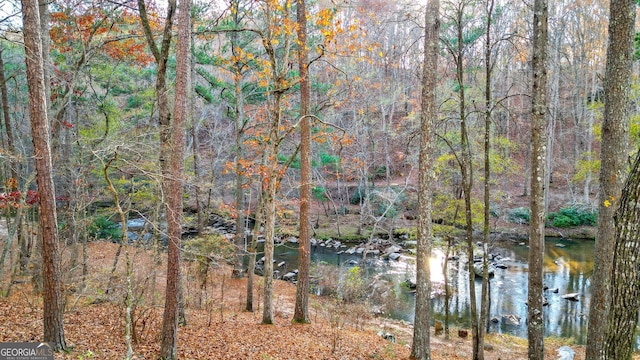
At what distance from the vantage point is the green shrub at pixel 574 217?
77.7ft

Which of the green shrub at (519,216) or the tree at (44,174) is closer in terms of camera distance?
the tree at (44,174)

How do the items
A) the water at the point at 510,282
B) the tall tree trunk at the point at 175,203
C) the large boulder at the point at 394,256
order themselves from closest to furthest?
the tall tree trunk at the point at 175,203 → the water at the point at 510,282 → the large boulder at the point at 394,256

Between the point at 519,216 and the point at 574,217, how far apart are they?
→ 10.1 ft

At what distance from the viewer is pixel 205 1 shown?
1295cm

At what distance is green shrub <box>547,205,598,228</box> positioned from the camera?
23.7 meters

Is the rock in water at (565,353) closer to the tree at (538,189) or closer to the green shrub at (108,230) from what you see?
the tree at (538,189)

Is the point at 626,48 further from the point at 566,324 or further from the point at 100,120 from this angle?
the point at 100,120

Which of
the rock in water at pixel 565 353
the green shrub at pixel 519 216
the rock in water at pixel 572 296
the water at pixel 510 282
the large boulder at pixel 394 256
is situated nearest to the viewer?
the rock in water at pixel 565 353

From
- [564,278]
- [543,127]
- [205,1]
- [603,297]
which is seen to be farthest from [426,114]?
[564,278]

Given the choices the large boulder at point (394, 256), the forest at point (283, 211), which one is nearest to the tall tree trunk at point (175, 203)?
the forest at point (283, 211)

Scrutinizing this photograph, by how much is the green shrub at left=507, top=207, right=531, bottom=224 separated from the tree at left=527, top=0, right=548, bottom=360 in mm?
19041

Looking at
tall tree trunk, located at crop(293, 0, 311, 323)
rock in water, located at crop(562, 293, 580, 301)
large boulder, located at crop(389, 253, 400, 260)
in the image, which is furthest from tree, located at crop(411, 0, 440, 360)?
large boulder, located at crop(389, 253, 400, 260)

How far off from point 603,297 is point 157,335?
25.0 ft

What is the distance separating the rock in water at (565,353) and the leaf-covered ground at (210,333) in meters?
0.19
